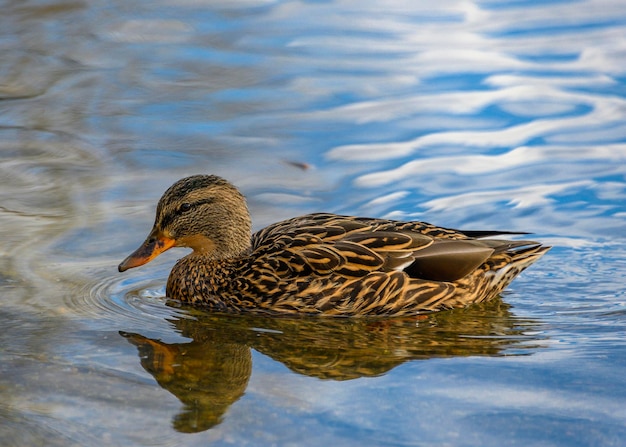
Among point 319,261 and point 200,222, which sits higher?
point 200,222

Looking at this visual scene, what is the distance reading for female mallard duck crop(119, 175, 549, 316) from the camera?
7727 mm

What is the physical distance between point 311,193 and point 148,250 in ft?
7.34

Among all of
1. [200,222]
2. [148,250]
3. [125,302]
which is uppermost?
[200,222]

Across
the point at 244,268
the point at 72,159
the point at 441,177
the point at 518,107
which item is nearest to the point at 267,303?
the point at 244,268

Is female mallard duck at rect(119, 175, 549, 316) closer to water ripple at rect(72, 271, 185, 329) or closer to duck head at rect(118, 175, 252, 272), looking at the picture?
duck head at rect(118, 175, 252, 272)

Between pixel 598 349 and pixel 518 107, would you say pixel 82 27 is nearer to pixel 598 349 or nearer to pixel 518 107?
pixel 518 107

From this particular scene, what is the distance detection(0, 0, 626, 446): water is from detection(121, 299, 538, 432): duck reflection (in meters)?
0.02

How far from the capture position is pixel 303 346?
22.8ft

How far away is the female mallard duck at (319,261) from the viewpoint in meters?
7.73

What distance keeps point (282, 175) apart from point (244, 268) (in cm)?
238

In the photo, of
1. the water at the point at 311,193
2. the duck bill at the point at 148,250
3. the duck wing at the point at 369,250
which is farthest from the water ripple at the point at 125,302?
the duck wing at the point at 369,250

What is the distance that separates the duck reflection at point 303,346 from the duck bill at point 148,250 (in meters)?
0.47

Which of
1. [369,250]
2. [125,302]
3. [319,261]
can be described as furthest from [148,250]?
[369,250]

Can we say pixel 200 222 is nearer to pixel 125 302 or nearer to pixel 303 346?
pixel 125 302
